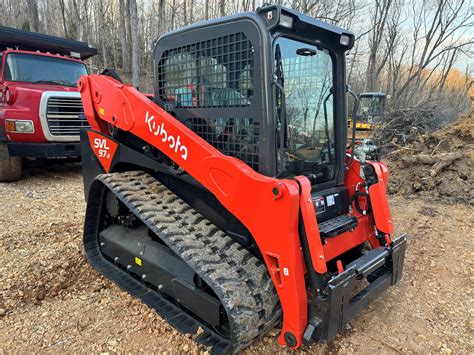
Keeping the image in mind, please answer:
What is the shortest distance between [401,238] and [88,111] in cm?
312

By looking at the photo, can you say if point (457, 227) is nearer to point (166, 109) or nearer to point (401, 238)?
point (401, 238)

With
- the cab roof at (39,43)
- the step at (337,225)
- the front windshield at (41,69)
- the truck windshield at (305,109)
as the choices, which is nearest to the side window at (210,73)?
the truck windshield at (305,109)

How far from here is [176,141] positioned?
2.65 meters

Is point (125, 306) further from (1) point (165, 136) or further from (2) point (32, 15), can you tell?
(2) point (32, 15)

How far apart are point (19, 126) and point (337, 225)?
5820 mm

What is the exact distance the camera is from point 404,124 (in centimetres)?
975

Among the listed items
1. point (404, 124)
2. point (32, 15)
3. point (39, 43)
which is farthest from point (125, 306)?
point (32, 15)

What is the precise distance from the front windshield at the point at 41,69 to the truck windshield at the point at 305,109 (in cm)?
598

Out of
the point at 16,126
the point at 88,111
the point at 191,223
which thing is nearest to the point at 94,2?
the point at 16,126

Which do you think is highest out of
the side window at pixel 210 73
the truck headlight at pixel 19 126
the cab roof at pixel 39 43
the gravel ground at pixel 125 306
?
the cab roof at pixel 39 43

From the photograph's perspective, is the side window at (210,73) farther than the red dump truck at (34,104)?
No


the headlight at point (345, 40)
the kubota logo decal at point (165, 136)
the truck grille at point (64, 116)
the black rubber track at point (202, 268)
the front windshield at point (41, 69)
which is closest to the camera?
the black rubber track at point (202, 268)

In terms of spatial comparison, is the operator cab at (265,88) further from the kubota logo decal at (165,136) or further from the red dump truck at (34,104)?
the red dump truck at (34,104)

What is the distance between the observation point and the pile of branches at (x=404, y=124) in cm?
949
